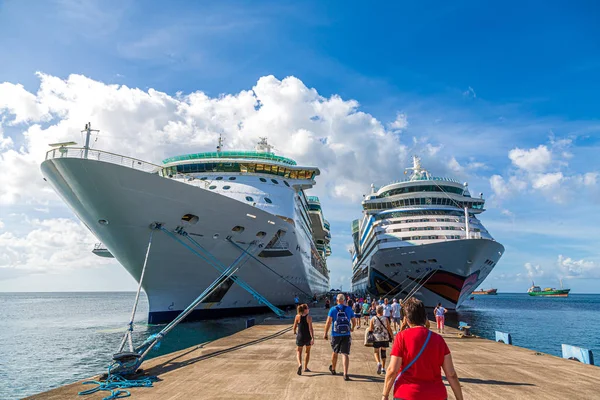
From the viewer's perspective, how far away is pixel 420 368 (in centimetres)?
289

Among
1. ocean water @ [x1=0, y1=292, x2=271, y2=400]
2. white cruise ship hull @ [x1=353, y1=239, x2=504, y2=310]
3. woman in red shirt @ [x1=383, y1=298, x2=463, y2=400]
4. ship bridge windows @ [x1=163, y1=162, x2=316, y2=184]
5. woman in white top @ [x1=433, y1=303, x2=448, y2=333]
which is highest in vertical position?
ship bridge windows @ [x1=163, y1=162, x2=316, y2=184]

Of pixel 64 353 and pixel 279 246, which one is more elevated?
pixel 279 246

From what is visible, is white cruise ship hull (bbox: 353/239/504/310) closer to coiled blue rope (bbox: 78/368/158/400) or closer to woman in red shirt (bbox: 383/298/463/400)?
coiled blue rope (bbox: 78/368/158/400)

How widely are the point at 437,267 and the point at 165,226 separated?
70.1 ft

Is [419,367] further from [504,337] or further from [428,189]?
[428,189]

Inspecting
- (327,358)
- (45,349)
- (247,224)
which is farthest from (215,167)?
(327,358)

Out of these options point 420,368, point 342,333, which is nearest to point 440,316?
point 342,333

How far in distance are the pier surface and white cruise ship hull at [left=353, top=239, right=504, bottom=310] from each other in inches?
691

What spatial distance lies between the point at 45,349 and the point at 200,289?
777 cm

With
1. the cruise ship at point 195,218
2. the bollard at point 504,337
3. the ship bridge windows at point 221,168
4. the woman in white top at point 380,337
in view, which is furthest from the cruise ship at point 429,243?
the woman in white top at point 380,337

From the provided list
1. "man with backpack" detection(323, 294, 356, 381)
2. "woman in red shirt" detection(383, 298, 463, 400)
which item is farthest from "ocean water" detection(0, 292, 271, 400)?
"woman in red shirt" detection(383, 298, 463, 400)

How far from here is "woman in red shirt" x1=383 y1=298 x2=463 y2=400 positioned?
2.85 metres

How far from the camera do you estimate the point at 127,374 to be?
638 centimetres

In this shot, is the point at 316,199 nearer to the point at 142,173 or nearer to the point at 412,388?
the point at 142,173
